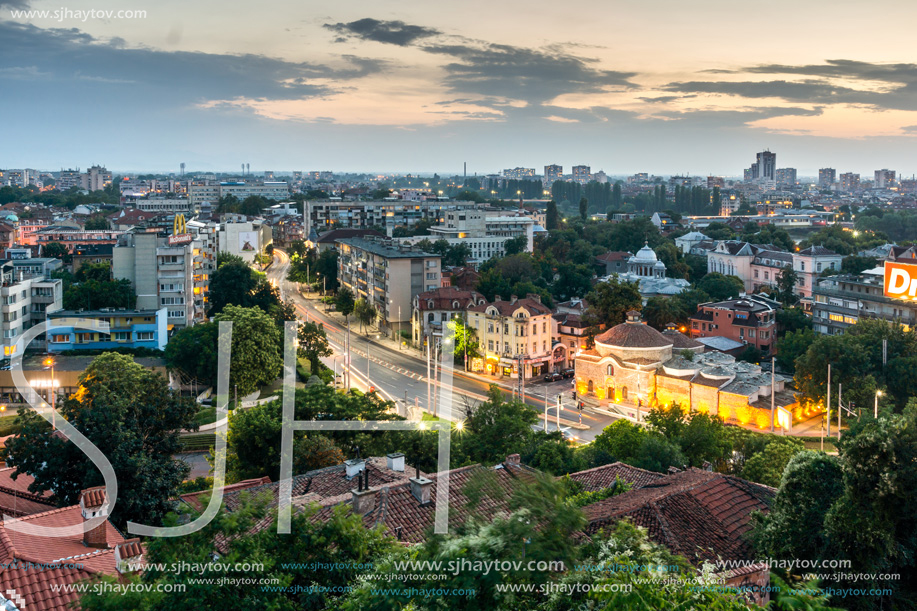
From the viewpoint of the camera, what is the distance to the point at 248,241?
76.1 m

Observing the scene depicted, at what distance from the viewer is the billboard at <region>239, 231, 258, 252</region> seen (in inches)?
2953

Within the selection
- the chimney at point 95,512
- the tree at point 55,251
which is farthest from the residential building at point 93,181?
the chimney at point 95,512

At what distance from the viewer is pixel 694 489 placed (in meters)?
13.9

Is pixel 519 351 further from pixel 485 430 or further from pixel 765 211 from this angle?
pixel 765 211

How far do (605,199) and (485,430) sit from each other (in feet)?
508

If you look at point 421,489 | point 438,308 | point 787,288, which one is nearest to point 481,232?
point 787,288

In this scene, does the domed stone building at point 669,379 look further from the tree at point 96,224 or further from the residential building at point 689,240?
the tree at point 96,224

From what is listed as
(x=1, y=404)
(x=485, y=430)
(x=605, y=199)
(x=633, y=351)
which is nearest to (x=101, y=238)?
(x=1, y=404)

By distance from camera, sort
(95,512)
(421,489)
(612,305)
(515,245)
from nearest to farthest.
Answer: (95,512) < (421,489) < (612,305) < (515,245)

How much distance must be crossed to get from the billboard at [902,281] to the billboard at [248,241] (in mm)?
60011

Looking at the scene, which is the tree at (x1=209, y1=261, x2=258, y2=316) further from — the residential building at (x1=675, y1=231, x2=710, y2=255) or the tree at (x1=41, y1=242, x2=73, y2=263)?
the residential building at (x1=675, y1=231, x2=710, y2=255)

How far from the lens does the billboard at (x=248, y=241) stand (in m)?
75.0

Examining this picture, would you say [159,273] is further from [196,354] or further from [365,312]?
[365,312]

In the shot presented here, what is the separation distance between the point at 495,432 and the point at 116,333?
2353 cm
